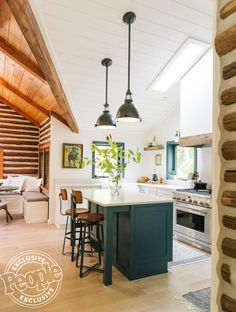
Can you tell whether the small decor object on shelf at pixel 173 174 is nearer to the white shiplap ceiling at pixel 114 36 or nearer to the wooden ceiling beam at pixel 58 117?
the white shiplap ceiling at pixel 114 36

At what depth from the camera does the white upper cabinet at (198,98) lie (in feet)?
13.5

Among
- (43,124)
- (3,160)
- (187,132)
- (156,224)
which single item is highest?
(43,124)

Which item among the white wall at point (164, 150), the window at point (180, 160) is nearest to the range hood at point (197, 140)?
the white wall at point (164, 150)

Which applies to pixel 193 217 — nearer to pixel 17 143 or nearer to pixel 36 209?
pixel 36 209

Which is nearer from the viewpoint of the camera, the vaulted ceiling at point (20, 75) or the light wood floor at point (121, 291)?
the light wood floor at point (121, 291)

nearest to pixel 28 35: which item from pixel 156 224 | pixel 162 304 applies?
pixel 156 224

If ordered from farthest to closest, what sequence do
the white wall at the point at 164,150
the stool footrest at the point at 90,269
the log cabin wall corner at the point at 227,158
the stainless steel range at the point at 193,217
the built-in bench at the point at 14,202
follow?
the built-in bench at the point at 14,202
the white wall at the point at 164,150
the stainless steel range at the point at 193,217
the stool footrest at the point at 90,269
the log cabin wall corner at the point at 227,158

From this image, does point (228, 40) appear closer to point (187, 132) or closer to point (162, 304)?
point (162, 304)

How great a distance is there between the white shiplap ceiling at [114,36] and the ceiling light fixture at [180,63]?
99mm

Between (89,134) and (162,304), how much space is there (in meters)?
4.59

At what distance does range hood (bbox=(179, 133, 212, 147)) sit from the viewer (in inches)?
164

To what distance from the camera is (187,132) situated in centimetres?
464

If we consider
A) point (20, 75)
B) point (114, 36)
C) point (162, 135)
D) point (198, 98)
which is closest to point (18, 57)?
point (20, 75)

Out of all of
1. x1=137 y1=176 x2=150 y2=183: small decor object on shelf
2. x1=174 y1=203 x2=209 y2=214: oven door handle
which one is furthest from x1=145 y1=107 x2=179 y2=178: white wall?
x1=174 y1=203 x2=209 y2=214: oven door handle
